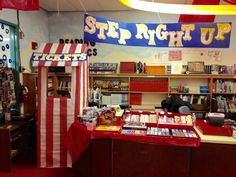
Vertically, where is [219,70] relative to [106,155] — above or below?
above

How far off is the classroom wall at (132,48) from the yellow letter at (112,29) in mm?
2237

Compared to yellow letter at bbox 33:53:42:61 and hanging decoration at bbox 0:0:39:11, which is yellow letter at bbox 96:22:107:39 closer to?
yellow letter at bbox 33:53:42:61

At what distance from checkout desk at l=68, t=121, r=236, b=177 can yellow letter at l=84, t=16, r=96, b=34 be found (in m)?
1.70

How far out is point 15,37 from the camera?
4598mm

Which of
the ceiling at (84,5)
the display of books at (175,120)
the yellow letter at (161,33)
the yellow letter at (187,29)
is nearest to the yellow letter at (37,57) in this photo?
the yellow letter at (161,33)

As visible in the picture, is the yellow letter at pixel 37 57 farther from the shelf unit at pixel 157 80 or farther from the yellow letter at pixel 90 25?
the shelf unit at pixel 157 80

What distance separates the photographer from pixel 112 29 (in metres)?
3.63

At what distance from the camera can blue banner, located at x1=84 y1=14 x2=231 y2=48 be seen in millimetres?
3477

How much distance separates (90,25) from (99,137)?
1745 millimetres

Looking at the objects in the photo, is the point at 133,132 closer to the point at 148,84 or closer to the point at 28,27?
the point at 148,84

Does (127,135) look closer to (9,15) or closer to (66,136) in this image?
(66,136)

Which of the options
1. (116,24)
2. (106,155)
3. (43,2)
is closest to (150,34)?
(116,24)

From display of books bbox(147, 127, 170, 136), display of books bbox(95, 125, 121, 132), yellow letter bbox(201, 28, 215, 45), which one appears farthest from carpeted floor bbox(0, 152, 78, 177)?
yellow letter bbox(201, 28, 215, 45)

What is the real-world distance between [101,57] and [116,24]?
7.71 feet
